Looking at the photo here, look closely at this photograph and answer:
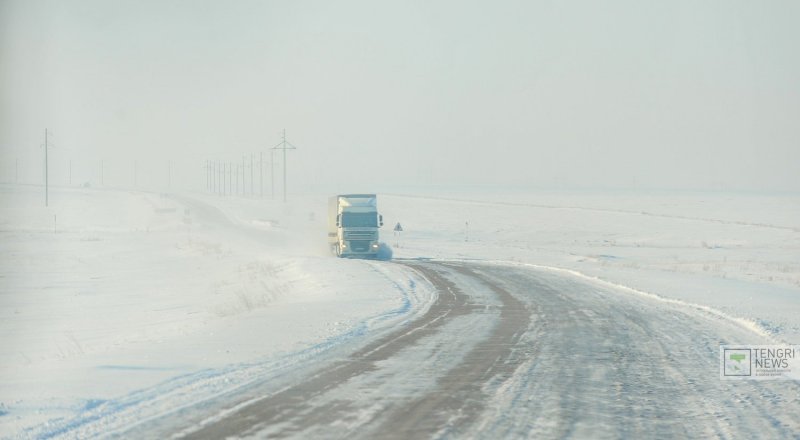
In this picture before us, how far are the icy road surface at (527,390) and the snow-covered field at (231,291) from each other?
45.0 inches

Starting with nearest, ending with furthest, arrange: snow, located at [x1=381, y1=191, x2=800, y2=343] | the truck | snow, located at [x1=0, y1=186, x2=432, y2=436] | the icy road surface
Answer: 1. the icy road surface
2. snow, located at [x1=0, y1=186, x2=432, y2=436]
3. snow, located at [x1=381, y1=191, x2=800, y2=343]
4. the truck

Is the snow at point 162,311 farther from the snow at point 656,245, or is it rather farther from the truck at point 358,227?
the snow at point 656,245

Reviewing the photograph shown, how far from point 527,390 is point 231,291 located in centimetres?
2373

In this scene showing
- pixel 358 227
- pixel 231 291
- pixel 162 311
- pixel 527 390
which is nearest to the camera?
pixel 527 390

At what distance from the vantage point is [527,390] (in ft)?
36.5

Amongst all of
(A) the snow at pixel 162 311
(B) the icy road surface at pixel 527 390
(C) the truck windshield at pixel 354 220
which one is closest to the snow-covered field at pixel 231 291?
(A) the snow at pixel 162 311

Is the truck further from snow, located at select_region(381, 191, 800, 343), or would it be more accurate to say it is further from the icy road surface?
the icy road surface

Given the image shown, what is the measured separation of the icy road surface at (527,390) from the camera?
356 inches

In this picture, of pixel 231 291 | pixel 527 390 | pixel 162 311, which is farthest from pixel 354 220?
pixel 527 390

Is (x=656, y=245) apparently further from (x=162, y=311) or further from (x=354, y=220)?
(x=162, y=311)

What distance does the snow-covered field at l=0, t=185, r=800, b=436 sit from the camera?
12.0 m

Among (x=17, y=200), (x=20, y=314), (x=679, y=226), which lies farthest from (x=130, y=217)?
(x=20, y=314)

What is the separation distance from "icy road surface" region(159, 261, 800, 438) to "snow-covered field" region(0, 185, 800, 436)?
1143mm

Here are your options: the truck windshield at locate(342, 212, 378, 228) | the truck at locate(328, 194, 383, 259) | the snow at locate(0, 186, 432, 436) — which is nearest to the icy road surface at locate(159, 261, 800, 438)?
the snow at locate(0, 186, 432, 436)
